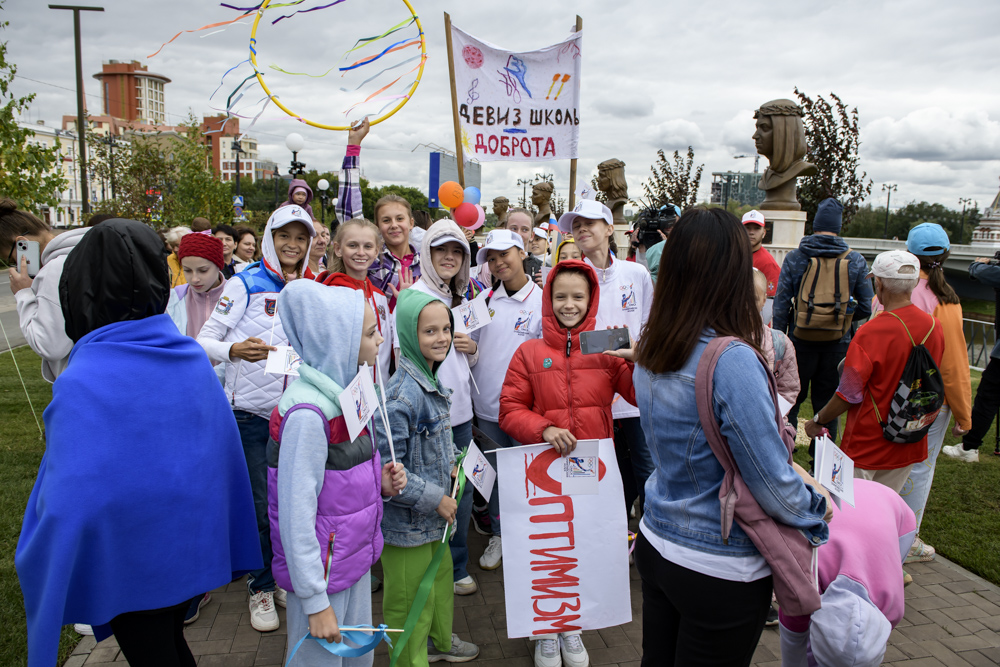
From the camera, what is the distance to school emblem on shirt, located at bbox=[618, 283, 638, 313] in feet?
12.7

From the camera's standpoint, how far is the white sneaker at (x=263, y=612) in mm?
3215

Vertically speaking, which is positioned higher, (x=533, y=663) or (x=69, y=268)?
(x=69, y=268)

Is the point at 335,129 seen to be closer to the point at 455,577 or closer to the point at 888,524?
the point at 455,577

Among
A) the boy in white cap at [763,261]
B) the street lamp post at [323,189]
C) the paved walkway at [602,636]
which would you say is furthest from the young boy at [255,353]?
the street lamp post at [323,189]

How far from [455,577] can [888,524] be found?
231 cm

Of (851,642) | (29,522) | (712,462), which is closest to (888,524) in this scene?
(851,642)

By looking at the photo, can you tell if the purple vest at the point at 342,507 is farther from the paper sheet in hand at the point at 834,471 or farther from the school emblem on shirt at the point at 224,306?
the paper sheet in hand at the point at 834,471

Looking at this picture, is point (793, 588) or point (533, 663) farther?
point (533, 663)

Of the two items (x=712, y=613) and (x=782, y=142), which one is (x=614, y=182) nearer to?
(x=782, y=142)

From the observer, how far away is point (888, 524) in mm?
2105

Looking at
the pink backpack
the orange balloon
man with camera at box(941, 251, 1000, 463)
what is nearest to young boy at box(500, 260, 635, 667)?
the pink backpack

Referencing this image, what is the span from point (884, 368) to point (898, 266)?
562 millimetres

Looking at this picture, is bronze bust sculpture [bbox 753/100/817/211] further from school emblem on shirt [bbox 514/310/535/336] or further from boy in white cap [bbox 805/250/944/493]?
school emblem on shirt [bbox 514/310/535/336]

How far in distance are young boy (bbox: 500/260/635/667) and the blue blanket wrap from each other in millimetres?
1448
